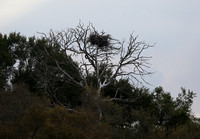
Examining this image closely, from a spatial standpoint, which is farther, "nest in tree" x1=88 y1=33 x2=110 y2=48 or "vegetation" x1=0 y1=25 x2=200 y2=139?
"nest in tree" x1=88 y1=33 x2=110 y2=48

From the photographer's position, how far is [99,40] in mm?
28750

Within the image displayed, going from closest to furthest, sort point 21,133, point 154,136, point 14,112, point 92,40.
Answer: point 21,133, point 14,112, point 154,136, point 92,40

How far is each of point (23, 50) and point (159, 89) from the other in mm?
14327

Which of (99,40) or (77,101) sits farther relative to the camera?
(77,101)

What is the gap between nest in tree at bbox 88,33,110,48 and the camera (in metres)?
28.7

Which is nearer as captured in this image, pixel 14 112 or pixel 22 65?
Result: pixel 14 112

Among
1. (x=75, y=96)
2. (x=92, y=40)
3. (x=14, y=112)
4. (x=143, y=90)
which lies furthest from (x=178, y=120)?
(x=14, y=112)

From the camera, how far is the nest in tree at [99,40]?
2872 cm

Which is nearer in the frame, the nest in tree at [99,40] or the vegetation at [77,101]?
the vegetation at [77,101]

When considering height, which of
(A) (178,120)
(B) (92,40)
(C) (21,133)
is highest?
(B) (92,40)

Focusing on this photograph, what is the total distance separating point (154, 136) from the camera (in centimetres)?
2519

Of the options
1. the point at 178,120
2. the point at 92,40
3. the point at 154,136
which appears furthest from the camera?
the point at 178,120

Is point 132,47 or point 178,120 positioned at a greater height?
point 132,47

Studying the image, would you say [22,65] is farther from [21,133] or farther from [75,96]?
[21,133]
